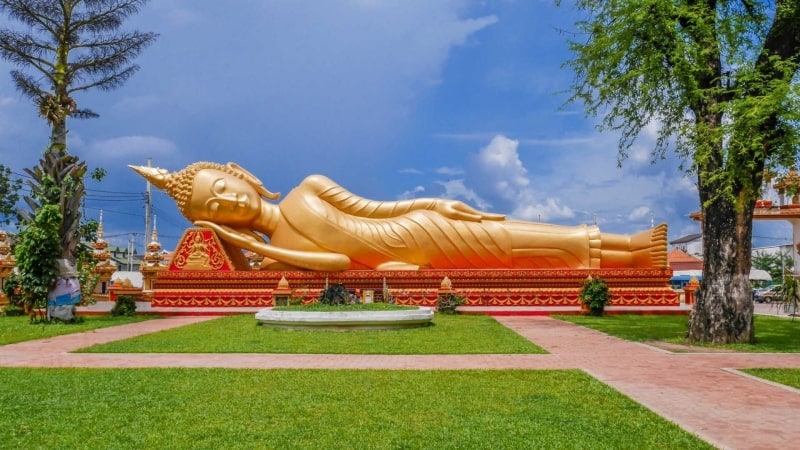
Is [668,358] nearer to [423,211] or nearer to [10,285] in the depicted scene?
[423,211]

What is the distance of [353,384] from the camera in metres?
7.26

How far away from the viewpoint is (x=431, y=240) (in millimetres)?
19250

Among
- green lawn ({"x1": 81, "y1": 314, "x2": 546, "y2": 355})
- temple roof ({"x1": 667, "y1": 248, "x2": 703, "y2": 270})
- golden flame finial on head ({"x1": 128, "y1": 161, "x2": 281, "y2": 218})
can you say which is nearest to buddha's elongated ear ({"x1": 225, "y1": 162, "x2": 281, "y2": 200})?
golden flame finial on head ({"x1": 128, "y1": 161, "x2": 281, "y2": 218})

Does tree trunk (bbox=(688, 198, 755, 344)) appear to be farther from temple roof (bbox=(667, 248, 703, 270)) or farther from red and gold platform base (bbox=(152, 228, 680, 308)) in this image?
temple roof (bbox=(667, 248, 703, 270))

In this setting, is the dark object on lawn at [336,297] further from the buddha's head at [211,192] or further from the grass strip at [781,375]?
the grass strip at [781,375]

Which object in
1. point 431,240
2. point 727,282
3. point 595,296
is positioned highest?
point 431,240

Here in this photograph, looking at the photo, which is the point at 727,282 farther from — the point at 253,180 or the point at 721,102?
the point at 253,180

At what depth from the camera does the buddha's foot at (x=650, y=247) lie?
62.2ft

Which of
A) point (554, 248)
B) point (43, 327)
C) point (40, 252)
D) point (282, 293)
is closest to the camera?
point (43, 327)

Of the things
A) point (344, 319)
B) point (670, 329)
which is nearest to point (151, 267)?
point (344, 319)

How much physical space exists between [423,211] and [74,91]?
33.0ft

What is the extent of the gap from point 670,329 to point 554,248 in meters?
5.63

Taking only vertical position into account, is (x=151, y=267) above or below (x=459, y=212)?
below

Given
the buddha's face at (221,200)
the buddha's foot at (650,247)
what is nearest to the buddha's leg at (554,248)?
the buddha's foot at (650,247)
